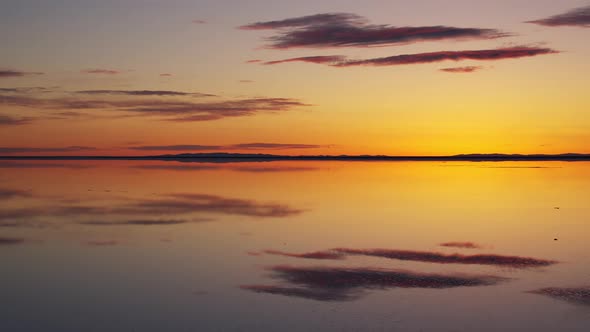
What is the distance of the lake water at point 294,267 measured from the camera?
29.1ft

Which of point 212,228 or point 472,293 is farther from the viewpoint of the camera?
point 212,228

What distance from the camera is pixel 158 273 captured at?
38.1 ft

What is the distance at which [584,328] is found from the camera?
8344 mm

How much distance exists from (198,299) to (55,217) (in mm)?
10638

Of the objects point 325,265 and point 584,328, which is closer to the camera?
point 584,328

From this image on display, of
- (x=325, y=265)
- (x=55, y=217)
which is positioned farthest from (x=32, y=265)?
(x=55, y=217)

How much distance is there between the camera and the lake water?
29.1 ft

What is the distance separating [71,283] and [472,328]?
632cm

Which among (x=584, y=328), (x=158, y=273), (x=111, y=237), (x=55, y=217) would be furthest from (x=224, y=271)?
(x=55, y=217)

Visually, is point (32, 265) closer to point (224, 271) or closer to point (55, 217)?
point (224, 271)

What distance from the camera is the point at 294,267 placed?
1206cm

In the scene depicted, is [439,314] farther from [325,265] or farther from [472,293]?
[325,265]

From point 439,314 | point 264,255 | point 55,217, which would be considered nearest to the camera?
point 439,314

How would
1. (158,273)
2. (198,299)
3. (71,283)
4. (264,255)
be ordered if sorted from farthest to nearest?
(264,255)
(158,273)
(71,283)
(198,299)
